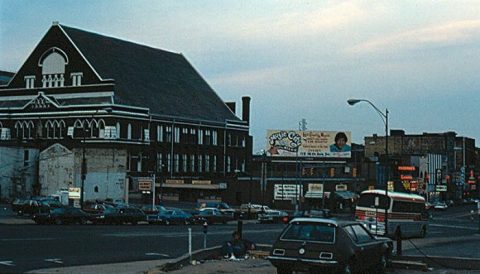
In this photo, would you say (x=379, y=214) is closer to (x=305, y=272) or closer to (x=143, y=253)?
(x=143, y=253)

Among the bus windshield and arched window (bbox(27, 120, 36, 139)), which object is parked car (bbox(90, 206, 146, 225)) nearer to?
the bus windshield

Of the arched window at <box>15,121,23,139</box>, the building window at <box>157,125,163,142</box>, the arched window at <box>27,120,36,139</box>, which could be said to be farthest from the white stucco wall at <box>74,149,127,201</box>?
the arched window at <box>15,121,23,139</box>

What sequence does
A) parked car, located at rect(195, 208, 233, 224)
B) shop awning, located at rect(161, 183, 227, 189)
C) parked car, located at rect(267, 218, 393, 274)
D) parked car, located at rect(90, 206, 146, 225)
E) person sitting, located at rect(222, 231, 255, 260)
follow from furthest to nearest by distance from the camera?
shop awning, located at rect(161, 183, 227, 189) < parked car, located at rect(195, 208, 233, 224) < parked car, located at rect(90, 206, 146, 225) < person sitting, located at rect(222, 231, 255, 260) < parked car, located at rect(267, 218, 393, 274)

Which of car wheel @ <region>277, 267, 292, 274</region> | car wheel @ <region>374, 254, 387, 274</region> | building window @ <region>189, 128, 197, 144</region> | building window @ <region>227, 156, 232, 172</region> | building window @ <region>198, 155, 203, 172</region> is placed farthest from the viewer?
building window @ <region>227, 156, 232, 172</region>

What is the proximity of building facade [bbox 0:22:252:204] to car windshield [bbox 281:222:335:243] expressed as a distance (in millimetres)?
62755

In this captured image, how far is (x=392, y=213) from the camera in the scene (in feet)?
143

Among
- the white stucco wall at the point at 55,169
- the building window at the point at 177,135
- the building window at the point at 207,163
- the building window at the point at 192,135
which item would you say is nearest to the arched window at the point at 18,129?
the white stucco wall at the point at 55,169

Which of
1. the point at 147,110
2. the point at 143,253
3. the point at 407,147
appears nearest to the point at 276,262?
the point at 143,253

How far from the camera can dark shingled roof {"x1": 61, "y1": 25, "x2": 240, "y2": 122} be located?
102 m

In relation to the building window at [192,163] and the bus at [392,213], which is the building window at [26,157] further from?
the bus at [392,213]

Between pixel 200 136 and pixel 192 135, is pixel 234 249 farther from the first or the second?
pixel 200 136

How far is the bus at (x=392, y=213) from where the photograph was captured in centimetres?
4291

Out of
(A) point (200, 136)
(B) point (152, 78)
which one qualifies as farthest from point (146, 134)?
(B) point (152, 78)

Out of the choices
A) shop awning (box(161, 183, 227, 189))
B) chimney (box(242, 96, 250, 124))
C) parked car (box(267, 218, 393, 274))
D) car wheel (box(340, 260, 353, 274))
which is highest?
chimney (box(242, 96, 250, 124))
